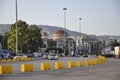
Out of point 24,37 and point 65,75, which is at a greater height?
point 24,37

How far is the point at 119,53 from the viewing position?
9738 centimetres

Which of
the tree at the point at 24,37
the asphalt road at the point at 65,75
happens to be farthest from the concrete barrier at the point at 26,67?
the tree at the point at 24,37

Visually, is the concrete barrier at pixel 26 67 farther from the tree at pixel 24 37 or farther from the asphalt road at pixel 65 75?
the tree at pixel 24 37

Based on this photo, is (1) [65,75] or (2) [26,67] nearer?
(1) [65,75]

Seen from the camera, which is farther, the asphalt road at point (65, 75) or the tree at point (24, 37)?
the tree at point (24, 37)

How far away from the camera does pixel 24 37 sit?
355 ft

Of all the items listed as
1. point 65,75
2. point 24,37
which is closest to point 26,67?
point 65,75

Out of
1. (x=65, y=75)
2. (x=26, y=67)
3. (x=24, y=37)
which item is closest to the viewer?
(x=65, y=75)

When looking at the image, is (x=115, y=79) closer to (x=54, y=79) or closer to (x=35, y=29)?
(x=54, y=79)

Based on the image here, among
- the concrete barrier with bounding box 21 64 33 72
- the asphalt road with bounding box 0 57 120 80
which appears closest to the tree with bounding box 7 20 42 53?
the concrete barrier with bounding box 21 64 33 72

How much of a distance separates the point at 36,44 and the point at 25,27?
30.2 ft

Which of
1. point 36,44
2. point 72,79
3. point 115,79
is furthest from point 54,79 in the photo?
point 36,44

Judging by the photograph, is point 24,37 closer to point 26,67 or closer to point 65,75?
point 26,67

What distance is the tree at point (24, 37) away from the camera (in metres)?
108
